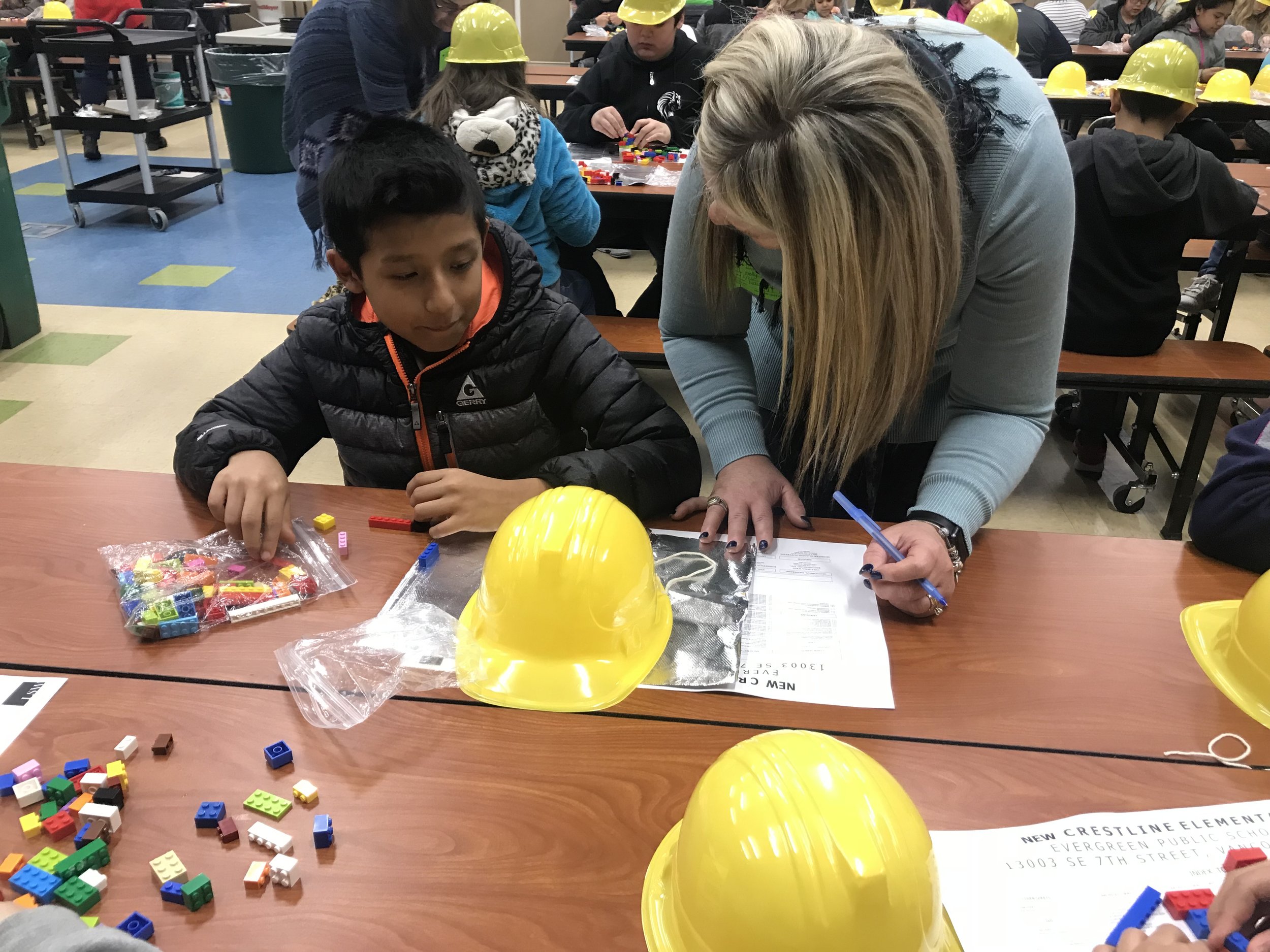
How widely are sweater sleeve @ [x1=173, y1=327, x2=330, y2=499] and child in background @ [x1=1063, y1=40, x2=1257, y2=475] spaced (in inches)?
83.3

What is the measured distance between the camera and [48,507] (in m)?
1.30

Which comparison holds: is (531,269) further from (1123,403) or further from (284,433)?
(1123,403)

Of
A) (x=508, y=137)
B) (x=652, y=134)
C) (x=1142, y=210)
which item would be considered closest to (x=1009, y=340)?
(x=508, y=137)

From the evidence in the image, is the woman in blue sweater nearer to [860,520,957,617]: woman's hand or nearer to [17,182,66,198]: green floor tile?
[860,520,957,617]: woman's hand

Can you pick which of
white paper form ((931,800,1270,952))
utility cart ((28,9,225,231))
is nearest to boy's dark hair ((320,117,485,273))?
white paper form ((931,800,1270,952))

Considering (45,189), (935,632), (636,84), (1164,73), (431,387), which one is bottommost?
(45,189)

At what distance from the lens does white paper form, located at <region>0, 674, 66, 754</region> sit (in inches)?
35.6

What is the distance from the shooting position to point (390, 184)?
1276mm

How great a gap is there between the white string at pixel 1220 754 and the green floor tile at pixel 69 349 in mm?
3854

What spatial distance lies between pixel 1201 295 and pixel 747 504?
3351mm

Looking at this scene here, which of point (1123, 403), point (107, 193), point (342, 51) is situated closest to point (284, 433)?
point (342, 51)

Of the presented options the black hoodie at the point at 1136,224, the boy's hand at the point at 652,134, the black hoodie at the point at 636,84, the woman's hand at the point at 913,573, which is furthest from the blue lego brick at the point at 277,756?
the black hoodie at the point at 636,84

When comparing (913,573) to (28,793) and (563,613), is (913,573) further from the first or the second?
(28,793)

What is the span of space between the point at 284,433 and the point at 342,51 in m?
1.42
